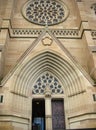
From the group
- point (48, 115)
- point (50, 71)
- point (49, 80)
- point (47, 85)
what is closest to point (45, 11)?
point (50, 71)

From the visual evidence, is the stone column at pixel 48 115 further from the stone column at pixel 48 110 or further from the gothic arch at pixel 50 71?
the gothic arch at pixel 50 71

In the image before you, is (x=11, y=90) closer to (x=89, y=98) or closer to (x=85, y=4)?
(x=89, y=98)

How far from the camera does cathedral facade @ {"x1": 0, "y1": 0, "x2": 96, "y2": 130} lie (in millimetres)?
8867

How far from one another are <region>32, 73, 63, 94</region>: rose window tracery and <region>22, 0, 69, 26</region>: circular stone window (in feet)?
15.3

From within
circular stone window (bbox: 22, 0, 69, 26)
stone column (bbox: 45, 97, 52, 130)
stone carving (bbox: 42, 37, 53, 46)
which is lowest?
stone column (bbox: 45, 97, 52, 130)

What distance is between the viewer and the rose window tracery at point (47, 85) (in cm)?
1033

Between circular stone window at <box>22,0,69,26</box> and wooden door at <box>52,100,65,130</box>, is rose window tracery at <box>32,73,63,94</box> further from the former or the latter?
circular stone window at <box>22,0,69,26</box>

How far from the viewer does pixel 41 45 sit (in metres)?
11.0

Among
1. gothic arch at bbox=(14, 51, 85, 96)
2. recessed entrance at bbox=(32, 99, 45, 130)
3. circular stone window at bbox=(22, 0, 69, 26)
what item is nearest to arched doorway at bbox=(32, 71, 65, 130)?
gothic arch at bbox=(14, 51, 85, 96)

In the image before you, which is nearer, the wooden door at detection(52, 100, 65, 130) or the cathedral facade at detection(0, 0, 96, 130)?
the cathedral facade at detection(0, 0, 96, 130)

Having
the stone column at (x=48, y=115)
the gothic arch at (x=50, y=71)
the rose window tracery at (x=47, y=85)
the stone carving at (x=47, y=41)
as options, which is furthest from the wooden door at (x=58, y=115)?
the stone carving at (x=47, y=41)

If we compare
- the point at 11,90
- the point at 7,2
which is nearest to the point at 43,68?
the point at 11,90

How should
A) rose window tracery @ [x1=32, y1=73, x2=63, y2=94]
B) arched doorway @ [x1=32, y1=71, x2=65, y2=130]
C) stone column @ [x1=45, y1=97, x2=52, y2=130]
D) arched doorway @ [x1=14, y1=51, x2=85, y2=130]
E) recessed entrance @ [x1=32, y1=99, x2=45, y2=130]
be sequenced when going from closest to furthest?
stone column @ [x1=45, y1=97, x2=52, y2=130] < arched doorway @ [x1=32, y1=71, x2=65, y2=130] < arched doorway @ [x1=14, y1=51, x2=85, y2=130] < rose window tracery @ [x1=32, y1=73, x2=63, y2=94] < recessed entrance @ [x1=32, y1=99, x2=45, y2=130]

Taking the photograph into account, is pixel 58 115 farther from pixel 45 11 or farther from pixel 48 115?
pixel 45 11
